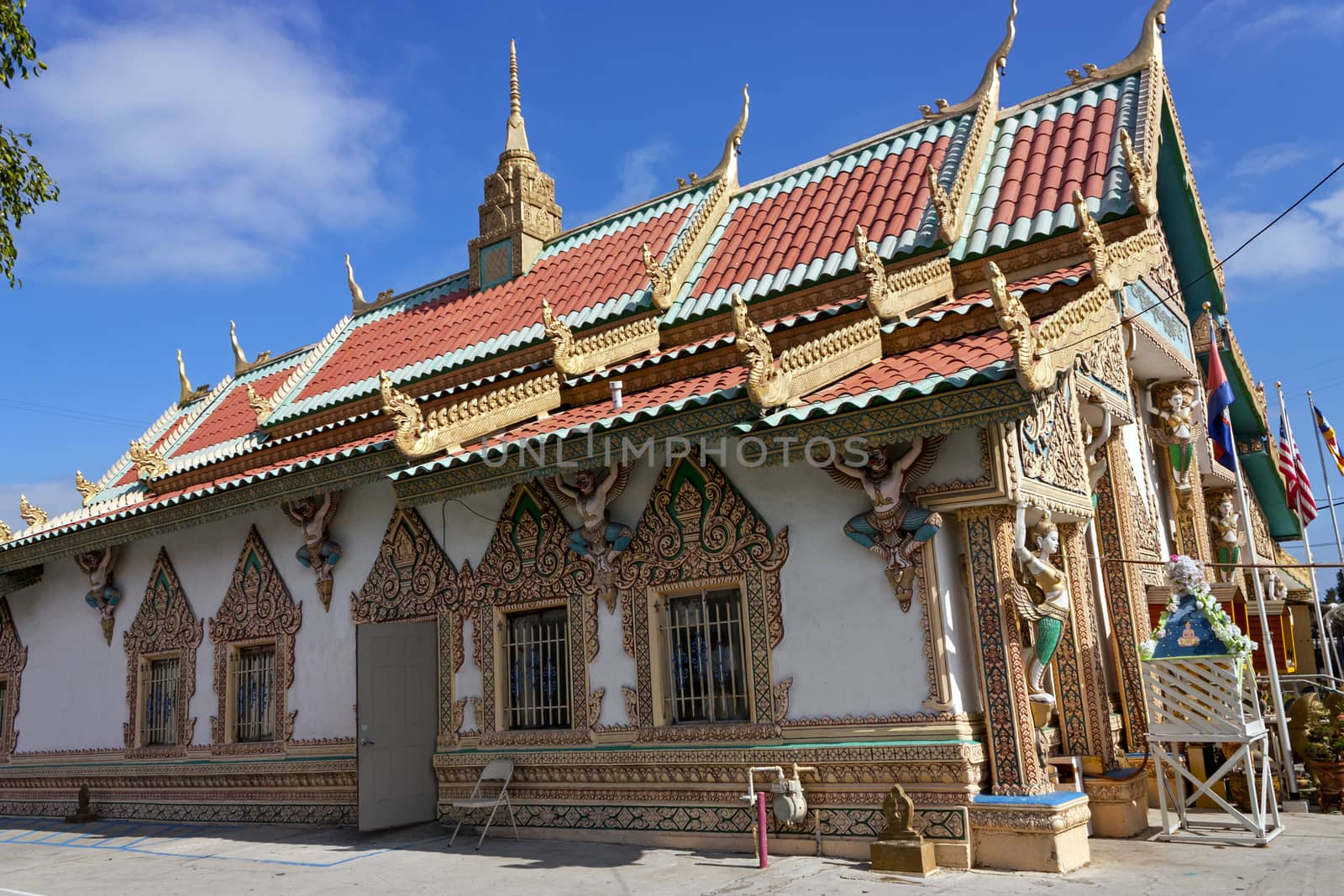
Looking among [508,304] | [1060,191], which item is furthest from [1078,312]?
[508,304]

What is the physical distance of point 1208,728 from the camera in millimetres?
7109

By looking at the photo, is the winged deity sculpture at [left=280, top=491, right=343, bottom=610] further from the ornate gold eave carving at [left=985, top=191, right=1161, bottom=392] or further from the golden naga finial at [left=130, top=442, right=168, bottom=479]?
the ornate gold eave carving at [left=985, top=191, right=1161, bottom=392]

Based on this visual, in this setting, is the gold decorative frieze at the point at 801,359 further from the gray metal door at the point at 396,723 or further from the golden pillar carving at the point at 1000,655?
the gray metal door at the point at 396,723

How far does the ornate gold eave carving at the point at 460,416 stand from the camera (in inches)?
350

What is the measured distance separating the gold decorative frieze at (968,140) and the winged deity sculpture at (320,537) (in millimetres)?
6171

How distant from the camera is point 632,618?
8297mm

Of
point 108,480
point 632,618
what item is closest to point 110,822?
point 108,480

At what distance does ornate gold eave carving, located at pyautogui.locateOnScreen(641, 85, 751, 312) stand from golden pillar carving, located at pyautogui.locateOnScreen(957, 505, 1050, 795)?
444cm

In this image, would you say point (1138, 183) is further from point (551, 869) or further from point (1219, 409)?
point (551, 869)

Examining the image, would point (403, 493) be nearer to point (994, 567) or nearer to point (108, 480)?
point (994, 567)

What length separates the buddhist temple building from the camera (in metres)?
6.94

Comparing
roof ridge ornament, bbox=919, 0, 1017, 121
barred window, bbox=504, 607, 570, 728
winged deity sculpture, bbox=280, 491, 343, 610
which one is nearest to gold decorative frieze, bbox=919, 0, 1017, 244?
roof ridge ornament, bbox=919, 0, 1017, 121

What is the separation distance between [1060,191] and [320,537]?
7472mm

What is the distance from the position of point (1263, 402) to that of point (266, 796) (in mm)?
13451
